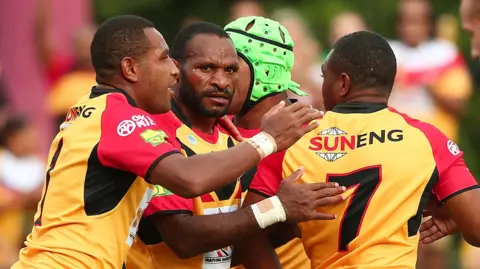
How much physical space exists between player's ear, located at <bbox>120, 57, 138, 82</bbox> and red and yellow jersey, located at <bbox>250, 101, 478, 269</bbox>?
0.97m

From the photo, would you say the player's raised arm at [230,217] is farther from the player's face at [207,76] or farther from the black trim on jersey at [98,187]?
the player's face at [207,76]

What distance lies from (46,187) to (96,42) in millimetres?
886

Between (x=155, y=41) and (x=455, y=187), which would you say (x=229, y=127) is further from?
(x=455, y=187)

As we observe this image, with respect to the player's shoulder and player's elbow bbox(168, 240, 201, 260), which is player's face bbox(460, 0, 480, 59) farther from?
player's elbow bbox(168, 240, 201, 260)

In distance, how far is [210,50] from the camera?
7.50 m

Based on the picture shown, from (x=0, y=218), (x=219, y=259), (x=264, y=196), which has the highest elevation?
(x=264, y=196)

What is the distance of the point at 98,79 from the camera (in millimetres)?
7004

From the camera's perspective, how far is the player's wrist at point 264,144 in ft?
21.6

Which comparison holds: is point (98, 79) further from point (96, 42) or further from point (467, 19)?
point (467, 19)

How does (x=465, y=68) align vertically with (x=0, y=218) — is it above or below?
above

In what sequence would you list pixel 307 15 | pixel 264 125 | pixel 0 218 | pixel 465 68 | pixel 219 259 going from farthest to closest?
pixel 307 15 < pixel 465 68 < pixel 0 218 < pixel 219 259 < pixel 264 125

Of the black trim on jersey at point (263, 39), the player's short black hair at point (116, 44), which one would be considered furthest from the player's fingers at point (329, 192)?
the black trim on jersey at point (263, 39)

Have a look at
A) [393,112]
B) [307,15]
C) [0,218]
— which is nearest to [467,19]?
[393,112]

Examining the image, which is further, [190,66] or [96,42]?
[190,66]
